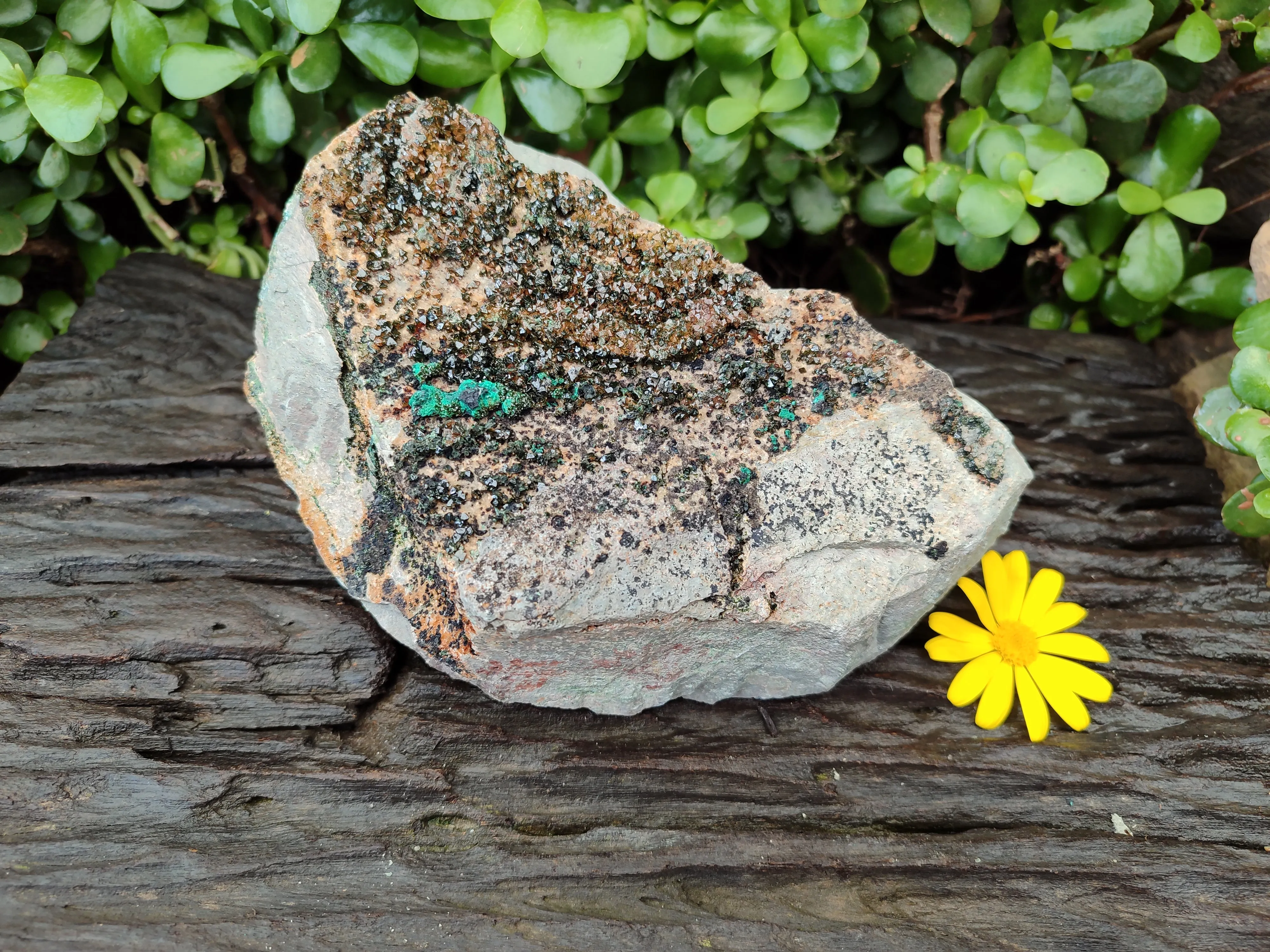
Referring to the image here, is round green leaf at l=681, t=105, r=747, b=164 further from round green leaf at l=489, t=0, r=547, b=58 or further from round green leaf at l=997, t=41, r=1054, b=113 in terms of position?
round green leaf at l=997, t=41, r=1054, b=113

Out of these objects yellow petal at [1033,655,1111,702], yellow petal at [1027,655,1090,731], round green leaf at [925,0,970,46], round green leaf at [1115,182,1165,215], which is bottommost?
yellow petal at [1027,655,1090,731]

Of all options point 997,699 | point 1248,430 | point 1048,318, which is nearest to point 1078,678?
point 997,699

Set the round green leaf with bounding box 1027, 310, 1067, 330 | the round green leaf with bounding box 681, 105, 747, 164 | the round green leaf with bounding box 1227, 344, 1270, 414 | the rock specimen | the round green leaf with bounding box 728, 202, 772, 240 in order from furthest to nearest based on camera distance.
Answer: the round green leaf with bounding box 1027, 310, 1067, 330, the round green leaf with bounding box 728, 202, 772, 240, the round green leaf with bounding box 681, 105, 747, 164, the round green leaf with bounding box 1227, 344, 1270, 414, the rock specimen

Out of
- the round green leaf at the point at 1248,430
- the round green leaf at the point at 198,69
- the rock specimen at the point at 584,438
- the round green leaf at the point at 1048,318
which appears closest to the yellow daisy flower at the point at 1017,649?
the rock specimen at the point at 584,438

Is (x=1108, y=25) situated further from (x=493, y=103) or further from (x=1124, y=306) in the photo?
(x=493, y=103)

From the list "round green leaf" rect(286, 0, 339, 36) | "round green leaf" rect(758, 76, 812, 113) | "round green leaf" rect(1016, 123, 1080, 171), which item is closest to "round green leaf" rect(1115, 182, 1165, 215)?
"round green leaf" rect(1016, 123, 1080, 171)

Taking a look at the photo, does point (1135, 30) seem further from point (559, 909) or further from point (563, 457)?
point (559, 909)

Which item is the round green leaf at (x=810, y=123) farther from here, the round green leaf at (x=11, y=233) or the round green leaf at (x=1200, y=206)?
the round green leaf at (x=11, y=233)
